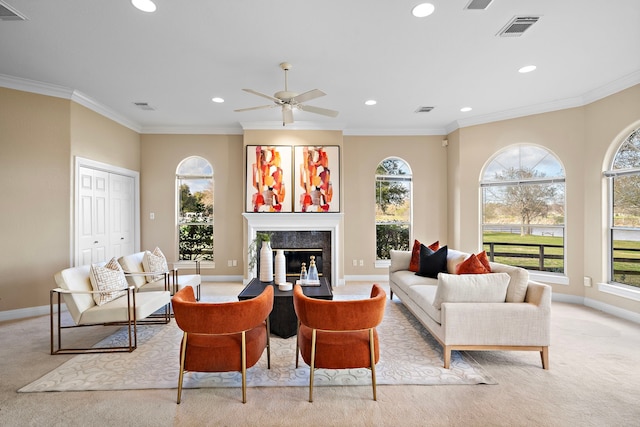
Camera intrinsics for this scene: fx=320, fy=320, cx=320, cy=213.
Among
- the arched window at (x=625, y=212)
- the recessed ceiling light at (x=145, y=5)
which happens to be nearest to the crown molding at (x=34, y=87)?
the recessed ceiling light at (x=145, y=5)

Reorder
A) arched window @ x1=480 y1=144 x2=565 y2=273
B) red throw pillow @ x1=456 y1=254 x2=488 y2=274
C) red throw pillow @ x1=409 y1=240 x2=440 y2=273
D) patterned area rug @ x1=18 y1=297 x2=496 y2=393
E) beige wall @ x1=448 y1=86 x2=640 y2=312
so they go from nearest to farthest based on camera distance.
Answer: patterned area rug @ x1=18 y1=297 x2=496 y2=393 → red throw pillow @ x1=456 y1=254 x2=488 y2=274 → beige wall @ x1=448 y1=86 x2=640 y2=312 → red throw pillow @ x1=409 y1=240 x2=440 y2=273 → arched window @ x1=480 y1=144 x2=565 y2=273

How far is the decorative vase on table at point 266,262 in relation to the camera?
12.4 feet

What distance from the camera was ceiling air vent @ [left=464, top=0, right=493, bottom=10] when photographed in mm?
2535

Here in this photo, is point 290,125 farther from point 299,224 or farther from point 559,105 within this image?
point 559,105

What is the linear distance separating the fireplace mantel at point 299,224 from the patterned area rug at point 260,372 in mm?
2684

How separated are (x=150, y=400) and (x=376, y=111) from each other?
4784 mm

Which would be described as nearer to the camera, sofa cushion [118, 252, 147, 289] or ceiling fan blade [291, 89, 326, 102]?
ceiling fan blade [291, 89, 326, 102]

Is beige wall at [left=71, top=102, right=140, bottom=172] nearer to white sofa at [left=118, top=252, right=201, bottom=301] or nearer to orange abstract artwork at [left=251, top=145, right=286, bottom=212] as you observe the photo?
white sofa at [left=118, top=252, right=201, bottom=301]

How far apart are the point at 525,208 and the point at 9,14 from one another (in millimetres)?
6785

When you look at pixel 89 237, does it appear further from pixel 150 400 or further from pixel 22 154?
pixel 150 400

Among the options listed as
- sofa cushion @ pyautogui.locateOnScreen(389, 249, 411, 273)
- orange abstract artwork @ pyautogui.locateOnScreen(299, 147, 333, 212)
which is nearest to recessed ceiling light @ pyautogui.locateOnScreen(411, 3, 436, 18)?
sofa cushion @ pyautogui.locateOnScreen(389, 249, 411, 273)

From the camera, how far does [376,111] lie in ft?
17.4

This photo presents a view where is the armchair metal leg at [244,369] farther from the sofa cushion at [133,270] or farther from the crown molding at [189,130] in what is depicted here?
the crown molding at [189,130]

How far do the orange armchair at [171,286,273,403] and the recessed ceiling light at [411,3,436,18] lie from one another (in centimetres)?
263
